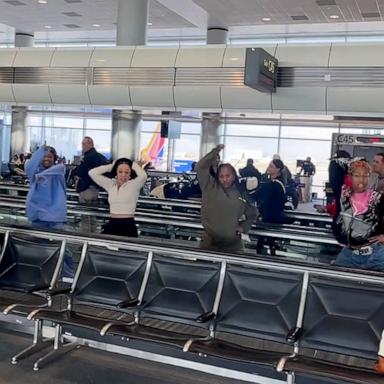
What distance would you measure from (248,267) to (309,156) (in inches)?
709

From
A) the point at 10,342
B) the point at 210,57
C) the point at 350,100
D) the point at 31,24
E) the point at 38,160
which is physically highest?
the point at 31,24

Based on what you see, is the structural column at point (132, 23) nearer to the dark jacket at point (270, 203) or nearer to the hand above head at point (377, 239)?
the dark jacket at point (270, 203)

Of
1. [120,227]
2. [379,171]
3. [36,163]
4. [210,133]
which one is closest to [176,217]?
[120,227]

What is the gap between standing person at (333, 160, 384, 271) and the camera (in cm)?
434

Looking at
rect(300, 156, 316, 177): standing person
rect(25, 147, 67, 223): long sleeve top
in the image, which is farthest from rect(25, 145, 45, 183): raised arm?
rect(300, 156, 316, 177): standing person

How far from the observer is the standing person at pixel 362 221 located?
4.34 meters

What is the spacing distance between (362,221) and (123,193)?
2.45m

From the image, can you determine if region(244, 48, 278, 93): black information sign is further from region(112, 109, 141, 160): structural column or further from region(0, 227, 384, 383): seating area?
region(112, 109, 141, 160): structural column

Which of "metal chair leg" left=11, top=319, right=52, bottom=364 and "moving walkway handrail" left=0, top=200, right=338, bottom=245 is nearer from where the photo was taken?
"metal chair leg" left=11, top=319, right=52, bottom=364

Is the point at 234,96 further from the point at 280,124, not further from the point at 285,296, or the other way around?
the point at 280,124

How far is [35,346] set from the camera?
13.9 ft

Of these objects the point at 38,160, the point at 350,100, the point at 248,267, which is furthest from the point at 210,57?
the point at 248,267

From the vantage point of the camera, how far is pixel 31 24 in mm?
16969

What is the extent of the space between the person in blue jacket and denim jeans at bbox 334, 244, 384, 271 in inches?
120
